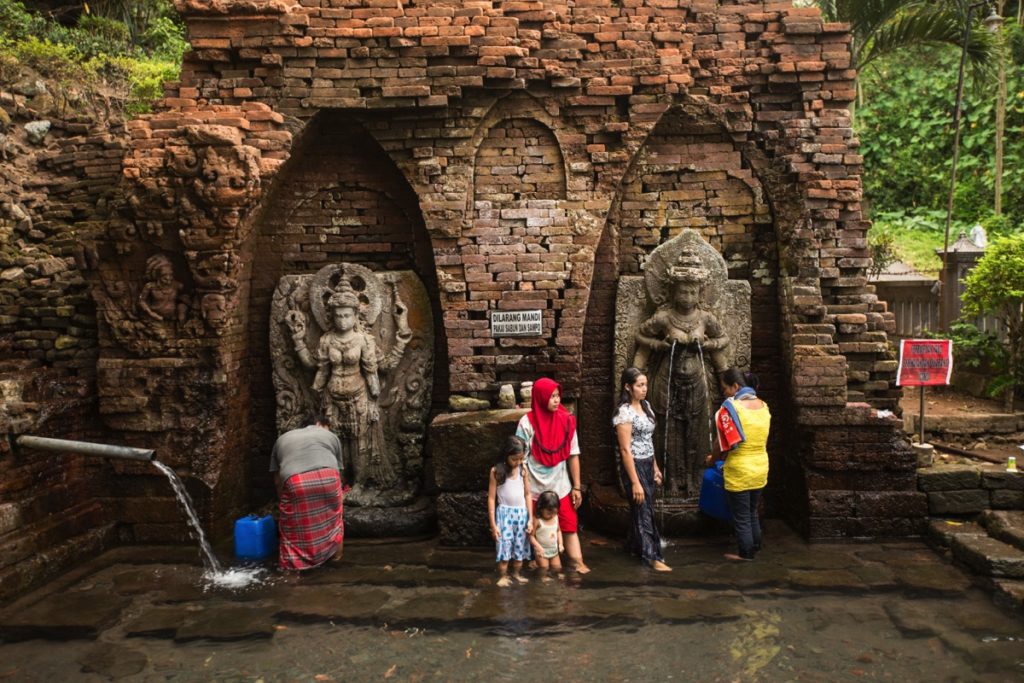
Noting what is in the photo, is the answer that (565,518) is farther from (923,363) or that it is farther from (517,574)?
(923,363)

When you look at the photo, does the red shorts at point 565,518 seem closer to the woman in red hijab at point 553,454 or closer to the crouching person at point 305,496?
the woman in red hijab at point 553,454

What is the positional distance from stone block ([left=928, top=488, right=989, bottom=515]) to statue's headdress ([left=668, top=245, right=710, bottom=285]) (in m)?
2.65

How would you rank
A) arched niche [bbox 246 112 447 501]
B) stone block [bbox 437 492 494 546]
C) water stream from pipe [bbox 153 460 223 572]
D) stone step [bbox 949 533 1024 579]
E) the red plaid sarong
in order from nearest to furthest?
stone step [bbox 949 533 1024 579] → the red plaid sarong → water stream from pipe [bbox 153 460 223 572] → stone block [bbox 437 492 494 546] → arched niche [bbox 246 112 447 501]

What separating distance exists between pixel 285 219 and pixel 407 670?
455 cm

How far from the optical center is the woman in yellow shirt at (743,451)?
620cm

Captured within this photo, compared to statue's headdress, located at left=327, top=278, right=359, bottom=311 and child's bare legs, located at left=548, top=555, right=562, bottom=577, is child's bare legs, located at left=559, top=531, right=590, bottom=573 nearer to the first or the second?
child's bare legs, located at left=548, top=555, right=562, bottom=577

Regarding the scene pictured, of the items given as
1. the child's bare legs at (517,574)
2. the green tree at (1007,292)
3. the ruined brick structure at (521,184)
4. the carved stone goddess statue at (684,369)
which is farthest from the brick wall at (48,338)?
the green tree at (1007,292)

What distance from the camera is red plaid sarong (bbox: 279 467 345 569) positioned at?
6.36 metres

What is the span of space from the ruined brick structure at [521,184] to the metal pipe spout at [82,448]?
2.75 feet

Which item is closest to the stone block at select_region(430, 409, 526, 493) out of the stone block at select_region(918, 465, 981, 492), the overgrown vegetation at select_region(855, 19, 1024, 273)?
the stone block at select_region(918, 465, 981, 492)

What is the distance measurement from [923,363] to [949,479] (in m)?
1.17

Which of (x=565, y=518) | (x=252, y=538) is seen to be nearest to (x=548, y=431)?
(x=565, y=518)

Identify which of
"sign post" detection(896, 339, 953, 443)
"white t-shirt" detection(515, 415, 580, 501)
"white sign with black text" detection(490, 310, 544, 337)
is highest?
"white sign with black text" detection(490, 310, 544, 337)

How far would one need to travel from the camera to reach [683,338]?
23.3 feet
